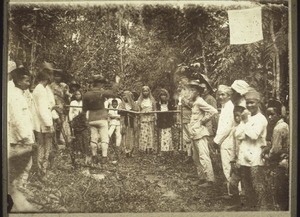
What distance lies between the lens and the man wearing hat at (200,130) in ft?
5.98

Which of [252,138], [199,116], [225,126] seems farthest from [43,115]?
[252,138]

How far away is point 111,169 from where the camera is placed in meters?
1.81

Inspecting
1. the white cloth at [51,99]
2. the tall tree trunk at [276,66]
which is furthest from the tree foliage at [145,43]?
the white cloth at [51,99]

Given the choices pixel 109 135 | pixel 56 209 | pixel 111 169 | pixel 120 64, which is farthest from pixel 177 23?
pixel 56 209

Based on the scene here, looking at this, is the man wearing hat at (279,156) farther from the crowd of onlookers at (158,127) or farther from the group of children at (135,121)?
the group of children at (135,121)

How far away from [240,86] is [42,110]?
0.93 m

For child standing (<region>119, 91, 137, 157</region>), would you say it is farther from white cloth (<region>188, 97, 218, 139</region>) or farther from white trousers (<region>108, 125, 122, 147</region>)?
white cloth (<region>188, 97, 218, 139</region>)

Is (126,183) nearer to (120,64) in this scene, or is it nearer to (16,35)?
(120,64)

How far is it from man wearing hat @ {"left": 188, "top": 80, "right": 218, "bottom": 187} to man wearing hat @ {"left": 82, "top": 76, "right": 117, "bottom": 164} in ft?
1.25

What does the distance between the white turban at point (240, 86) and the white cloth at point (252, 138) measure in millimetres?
128

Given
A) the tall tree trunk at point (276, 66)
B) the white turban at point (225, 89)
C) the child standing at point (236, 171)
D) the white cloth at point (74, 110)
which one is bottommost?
the child standing at point (236, 171)

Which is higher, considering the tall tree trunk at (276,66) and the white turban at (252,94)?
the tall tree trunk at (276,66)

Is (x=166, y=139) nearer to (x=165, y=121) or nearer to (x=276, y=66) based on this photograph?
(x=165, y=121)

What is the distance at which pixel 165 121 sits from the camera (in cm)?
183
